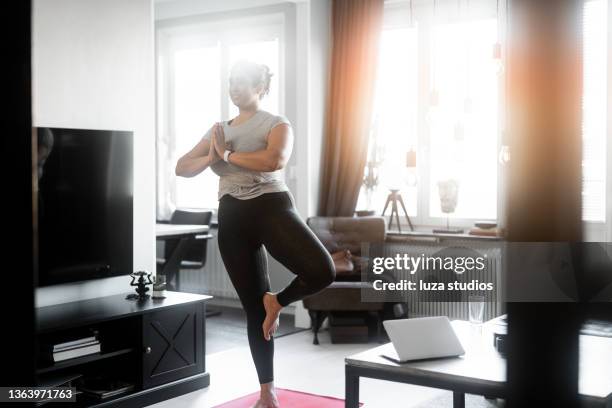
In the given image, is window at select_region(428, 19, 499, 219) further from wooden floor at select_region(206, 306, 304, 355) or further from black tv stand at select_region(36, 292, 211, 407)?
black tv stand at select_region(36, 292, 211, 407)

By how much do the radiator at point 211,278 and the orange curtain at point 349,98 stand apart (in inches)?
50.7

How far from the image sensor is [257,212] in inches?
121

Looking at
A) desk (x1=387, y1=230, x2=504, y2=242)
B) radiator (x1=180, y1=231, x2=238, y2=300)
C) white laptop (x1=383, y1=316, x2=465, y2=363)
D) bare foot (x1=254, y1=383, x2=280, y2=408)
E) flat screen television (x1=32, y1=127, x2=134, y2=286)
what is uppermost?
flat screen television (x1=32, y1=127, x2=134, y2=286)

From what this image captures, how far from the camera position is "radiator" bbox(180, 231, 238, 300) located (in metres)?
6.61

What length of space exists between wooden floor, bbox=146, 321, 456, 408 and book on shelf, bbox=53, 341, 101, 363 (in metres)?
0.45

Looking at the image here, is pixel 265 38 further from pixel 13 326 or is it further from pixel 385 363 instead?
pixel 13 326

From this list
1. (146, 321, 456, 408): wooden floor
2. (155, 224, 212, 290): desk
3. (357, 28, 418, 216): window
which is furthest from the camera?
(357, 28, 418, 216): window

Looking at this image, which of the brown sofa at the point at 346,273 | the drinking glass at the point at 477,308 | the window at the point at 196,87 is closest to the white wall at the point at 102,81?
the brown sofa at the point at 346,273

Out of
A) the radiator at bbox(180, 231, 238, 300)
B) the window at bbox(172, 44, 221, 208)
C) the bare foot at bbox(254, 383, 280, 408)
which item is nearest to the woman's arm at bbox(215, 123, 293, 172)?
the bare foot at bbox(254, 383, 280, 408)

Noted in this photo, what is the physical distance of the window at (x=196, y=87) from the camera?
21.5 feet

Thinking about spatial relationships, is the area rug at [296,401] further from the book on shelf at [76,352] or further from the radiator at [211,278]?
the radiator at [211,278]

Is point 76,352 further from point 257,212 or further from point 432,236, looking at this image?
point 432,236

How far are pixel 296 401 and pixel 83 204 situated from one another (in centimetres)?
151

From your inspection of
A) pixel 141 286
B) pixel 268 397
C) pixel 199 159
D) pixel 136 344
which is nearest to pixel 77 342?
pixel 136 344
